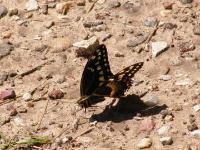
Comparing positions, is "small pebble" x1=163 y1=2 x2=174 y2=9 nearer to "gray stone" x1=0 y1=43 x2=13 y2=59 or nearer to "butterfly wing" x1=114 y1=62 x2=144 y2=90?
"butterfly wing" x1=114 y1=62 x2=144 y2=90

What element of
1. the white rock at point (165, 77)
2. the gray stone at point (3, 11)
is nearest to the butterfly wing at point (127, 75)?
the white rock at point (165, 77)

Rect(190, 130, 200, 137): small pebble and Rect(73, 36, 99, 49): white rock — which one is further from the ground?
Rect(73, 36, 99, 49): white rock

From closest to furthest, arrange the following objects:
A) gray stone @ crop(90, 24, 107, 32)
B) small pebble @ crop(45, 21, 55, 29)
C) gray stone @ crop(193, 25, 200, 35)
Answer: gray stone @ crop(193, 25, 200, 35), gray stone @ crop(90, 24, 107, 32), small pebble @ crop(45, 21, 55, 29)

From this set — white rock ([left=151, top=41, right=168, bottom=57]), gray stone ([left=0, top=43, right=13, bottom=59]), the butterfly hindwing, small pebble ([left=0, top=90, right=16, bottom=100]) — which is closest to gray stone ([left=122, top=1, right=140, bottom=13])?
white rock ([left=151, top=41, right=168, bottom=57])

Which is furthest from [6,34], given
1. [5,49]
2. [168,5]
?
[168,5]

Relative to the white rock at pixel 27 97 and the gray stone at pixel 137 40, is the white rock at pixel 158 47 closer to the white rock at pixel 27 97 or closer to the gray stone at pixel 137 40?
the gray stone at pixel 137 40

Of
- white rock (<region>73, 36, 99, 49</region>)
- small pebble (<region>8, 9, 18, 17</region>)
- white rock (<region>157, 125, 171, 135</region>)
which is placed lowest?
white rock (<region>157, 125, 171, 135</region>)
